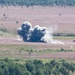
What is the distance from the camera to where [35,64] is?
10181 centimetres

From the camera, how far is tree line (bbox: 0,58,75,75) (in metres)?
94.0

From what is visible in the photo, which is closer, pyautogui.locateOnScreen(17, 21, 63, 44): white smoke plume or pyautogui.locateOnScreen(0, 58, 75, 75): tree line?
pyautogui.locateOnScreen(0, 58, 75, 75): tree line

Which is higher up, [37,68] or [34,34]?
[34,34]

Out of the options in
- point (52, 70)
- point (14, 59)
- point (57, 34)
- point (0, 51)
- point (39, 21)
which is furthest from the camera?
point (39, 21)

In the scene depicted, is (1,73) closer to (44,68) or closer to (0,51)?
(44,68)

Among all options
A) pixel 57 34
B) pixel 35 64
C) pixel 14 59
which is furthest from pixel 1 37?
pixel 35 64

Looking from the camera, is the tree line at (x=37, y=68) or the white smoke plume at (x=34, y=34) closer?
the tree line at (x=37, y=68)

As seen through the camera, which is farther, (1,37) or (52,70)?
(1,37)

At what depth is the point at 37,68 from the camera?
97750mm

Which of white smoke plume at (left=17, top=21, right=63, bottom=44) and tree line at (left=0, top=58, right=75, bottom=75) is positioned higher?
white smoke plume at (left=17, top=21, right=63, bottom=44)

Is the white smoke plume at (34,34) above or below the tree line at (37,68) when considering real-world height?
above

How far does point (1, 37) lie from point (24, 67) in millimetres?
56027

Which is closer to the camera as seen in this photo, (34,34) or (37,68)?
(37,68)

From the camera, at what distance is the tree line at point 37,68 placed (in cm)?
9400
